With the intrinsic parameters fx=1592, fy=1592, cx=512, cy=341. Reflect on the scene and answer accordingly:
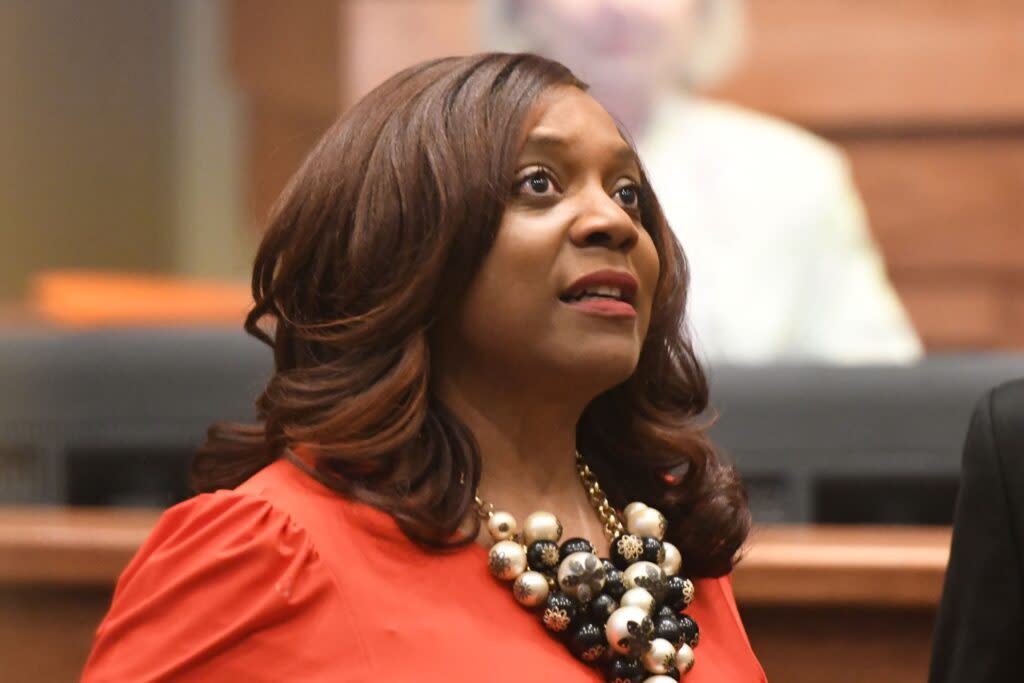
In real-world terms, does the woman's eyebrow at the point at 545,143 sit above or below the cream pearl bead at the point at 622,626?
above

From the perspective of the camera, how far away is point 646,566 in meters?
1.21

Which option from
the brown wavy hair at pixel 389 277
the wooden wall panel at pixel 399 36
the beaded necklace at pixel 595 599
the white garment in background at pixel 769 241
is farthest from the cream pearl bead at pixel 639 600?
the wooden wall panel at pixel 399 36

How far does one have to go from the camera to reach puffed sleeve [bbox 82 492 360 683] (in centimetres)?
106

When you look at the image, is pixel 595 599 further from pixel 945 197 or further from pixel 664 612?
pixel 945 197

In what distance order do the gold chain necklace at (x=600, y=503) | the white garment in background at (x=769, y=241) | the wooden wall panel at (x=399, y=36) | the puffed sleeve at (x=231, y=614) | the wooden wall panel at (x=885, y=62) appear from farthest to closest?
the wooden wall panel at (x=399, y=36) → the wooden wall panel at (x=885, y=62) → the white garment in background at (x=769, y=241) → the gold chain necklace at (x=600, y=503) → the puffed sleeve at (x=231, y=614)

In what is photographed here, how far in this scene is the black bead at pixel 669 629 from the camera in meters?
1.18

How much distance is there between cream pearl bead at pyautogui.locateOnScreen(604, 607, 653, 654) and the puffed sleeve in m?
0.20

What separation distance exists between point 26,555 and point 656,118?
179 centimetres

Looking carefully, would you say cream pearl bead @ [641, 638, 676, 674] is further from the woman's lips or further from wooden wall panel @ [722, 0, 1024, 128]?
wooden wall panel @ [722, 0, 1024, 128]

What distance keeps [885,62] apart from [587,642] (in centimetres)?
243

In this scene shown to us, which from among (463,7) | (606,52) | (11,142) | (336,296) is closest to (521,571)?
(336,296)

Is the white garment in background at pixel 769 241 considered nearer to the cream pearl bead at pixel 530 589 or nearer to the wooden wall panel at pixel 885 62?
the wooden wall panel at pixel 885 62

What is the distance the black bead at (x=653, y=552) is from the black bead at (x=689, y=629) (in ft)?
0.15

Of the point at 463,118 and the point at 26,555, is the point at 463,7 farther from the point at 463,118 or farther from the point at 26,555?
the point at 463,118
